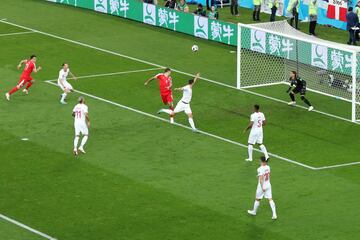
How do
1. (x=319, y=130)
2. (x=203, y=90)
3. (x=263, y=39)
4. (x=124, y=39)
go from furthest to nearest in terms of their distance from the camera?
(x=124, y=39), (x=263, y=39), (x=203, y=90), (x=319, y=130)

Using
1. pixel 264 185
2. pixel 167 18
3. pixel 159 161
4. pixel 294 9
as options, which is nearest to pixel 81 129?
pixel 159 161

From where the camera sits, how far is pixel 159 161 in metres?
40.8

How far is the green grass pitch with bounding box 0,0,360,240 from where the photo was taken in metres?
34.3

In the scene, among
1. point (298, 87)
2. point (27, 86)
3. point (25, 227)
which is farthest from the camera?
point (27, 86)

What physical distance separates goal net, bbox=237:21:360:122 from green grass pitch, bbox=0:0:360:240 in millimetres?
437

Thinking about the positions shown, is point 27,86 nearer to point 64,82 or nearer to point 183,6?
point 64,82

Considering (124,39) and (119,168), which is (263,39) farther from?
(119,168)

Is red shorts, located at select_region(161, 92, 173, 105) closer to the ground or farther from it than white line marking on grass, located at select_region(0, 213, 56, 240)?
closer to the ground

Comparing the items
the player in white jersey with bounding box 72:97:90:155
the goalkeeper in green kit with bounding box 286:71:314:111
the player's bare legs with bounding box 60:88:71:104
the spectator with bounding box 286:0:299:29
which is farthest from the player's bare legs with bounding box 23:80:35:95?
the spectator with bounding box 286:0:299:29

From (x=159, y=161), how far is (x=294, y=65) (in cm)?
1492

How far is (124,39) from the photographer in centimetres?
6241

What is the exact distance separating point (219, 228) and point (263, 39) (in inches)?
900

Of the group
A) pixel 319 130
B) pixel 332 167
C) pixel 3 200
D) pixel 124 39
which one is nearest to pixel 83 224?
pixel 3 200

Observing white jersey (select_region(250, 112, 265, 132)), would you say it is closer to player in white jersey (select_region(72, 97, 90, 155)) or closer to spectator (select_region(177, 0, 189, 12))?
player in white jersey (select_region(72, 97, 90, 155))
